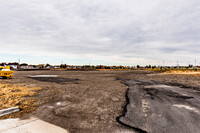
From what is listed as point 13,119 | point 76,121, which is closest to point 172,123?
point 76,121

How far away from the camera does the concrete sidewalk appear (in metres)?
3.44

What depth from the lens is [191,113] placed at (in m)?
4.82

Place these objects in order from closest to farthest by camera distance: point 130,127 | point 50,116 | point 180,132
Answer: point 180,132, point 130,127, point 50,116

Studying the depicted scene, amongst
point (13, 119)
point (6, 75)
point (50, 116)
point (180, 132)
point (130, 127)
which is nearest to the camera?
point (180, 132)

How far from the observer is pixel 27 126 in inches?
145

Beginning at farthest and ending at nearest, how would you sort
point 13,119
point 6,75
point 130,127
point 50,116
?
point 6,75 < point 50,116 < point 13,119 < point 130,127

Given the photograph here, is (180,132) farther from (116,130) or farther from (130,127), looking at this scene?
(116,130)

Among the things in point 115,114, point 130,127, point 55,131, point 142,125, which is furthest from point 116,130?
point 55,131

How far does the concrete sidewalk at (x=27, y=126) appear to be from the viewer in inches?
135

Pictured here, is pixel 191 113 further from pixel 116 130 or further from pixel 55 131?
pixel 55 131

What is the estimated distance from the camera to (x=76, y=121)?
417 cm

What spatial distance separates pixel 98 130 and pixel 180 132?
238 cm

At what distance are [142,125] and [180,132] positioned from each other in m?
1.04

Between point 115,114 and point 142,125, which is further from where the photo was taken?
point 115,114
